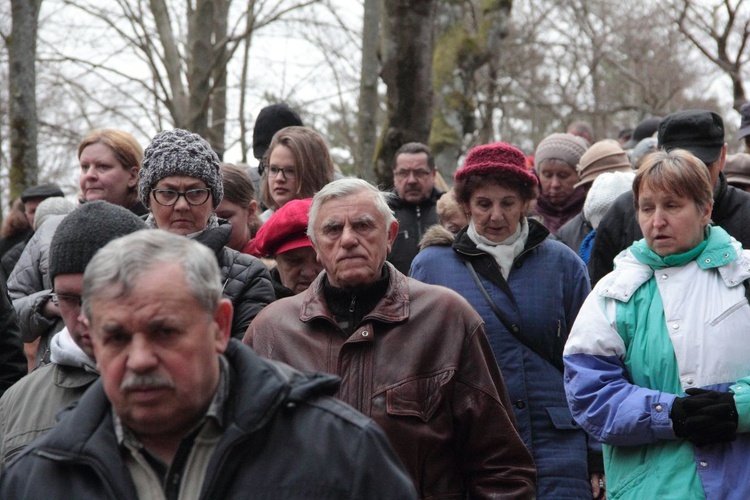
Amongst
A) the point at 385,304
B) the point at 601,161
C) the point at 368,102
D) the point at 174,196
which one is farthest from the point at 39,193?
the point at 368,102

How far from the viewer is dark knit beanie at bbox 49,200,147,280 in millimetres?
3740

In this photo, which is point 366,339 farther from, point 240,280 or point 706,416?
point 706,416

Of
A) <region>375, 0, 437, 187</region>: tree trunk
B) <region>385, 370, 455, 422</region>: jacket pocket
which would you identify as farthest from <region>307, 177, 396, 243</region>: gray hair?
<region>375, 0, 437, 187</region>: tree trunk

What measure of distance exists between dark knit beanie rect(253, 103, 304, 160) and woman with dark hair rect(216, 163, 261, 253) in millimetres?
2057

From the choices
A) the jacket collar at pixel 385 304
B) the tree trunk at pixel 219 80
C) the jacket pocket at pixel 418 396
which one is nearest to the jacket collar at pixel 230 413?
the jacket pocket at pixel 418 396

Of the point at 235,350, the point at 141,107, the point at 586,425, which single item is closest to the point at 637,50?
the point at 141,107

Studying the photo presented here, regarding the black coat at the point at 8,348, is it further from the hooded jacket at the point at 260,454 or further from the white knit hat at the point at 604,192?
the white knit hat at the point at 604,192

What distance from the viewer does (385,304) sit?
429 centimetres

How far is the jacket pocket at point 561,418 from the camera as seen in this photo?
17.6 feet

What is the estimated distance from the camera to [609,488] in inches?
191

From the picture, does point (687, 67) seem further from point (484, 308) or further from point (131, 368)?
point (131, 368)

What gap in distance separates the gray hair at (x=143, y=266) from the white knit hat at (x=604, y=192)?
14.6 feet

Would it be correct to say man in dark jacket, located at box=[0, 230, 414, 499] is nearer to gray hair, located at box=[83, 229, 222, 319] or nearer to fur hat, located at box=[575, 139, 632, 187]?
gray hair, located at box=[83, 229, 222, 319]

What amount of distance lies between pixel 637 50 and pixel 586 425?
26.4 m
